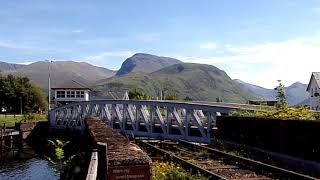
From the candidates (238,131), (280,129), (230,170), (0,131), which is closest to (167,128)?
(238,131)

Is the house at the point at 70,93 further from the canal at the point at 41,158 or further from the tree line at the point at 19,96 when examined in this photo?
the canal at the point at 41,158

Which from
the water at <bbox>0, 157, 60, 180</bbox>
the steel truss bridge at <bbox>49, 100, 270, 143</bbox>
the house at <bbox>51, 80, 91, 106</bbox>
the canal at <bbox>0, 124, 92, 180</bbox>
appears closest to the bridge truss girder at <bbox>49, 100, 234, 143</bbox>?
the steel truss bridge at <bbox>49, 100, 270, 143</bbox>

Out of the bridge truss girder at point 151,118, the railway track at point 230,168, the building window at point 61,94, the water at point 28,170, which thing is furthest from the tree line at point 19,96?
the railway track at point 230,168

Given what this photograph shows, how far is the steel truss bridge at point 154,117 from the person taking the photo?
35.6m

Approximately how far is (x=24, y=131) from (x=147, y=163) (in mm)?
69931

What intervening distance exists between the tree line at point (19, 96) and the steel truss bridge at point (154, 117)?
38725mm

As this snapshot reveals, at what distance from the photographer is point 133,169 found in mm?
7254

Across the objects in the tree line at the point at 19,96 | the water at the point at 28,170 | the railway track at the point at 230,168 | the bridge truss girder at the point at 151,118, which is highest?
the tree line at the point at 19,96

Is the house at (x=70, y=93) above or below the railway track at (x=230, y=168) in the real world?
above

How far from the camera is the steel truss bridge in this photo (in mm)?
35578

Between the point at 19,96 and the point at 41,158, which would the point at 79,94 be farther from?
the point at 41,158

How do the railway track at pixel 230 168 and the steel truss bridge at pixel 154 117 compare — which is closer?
the railway track at pixel 230 168

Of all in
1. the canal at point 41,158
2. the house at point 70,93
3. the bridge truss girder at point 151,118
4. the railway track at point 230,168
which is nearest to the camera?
the railway track at point 230,168

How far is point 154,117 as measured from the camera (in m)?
48.2
